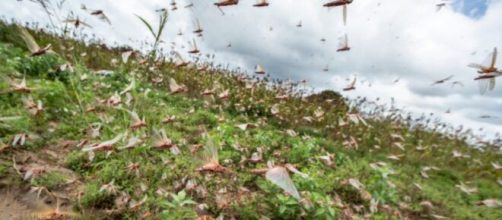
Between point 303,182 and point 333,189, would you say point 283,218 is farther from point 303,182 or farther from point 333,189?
point 333,189

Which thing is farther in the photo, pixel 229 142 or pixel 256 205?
pixel 229 142

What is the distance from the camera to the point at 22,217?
243 cm

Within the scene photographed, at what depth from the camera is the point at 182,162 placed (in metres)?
3.59

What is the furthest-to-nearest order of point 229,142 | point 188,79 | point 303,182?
point 188,79, point 229,142, point 303,182

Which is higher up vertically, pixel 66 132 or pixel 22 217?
pixel 66 132

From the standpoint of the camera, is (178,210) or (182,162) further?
(182,162)

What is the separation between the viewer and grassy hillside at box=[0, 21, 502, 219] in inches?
105

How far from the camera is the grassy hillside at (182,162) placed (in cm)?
268

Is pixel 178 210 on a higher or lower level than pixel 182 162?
lower

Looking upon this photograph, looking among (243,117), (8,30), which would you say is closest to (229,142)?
(243,117)

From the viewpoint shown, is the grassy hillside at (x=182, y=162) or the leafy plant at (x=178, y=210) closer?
the leafy plant at (x=178, y=210)

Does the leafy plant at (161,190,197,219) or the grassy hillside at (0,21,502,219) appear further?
the grassy hillside at (0,21,502,219)

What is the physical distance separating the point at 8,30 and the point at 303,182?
327 inches

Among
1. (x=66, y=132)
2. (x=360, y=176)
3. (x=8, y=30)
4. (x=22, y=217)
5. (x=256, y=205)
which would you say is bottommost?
(x=360, y=176)
